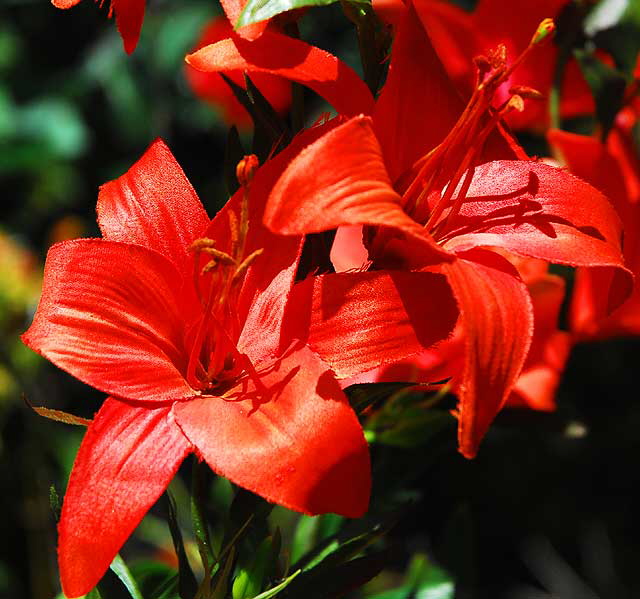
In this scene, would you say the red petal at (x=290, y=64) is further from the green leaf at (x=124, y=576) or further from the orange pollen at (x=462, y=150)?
the green leaf at (x=124, y=576)

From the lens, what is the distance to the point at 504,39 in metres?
1.12

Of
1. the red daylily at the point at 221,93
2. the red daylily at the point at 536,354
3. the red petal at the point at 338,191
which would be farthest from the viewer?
the red daylily at the point at 221,93

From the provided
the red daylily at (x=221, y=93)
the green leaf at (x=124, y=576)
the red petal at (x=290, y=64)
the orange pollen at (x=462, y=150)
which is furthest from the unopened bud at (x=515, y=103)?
the red daylily at (x=221, y=93)

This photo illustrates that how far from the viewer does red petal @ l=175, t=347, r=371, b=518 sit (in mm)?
556

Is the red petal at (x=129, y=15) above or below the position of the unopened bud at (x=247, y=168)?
above

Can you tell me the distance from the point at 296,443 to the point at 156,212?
223 millimetres

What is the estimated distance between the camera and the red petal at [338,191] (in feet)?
1.82

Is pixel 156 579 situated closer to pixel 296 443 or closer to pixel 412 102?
pixel 296 443

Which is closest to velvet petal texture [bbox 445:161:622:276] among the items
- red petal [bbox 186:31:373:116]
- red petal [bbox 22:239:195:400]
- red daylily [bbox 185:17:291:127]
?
red petal [bbox 186:31:373:116]

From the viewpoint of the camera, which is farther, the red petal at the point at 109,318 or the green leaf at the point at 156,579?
the green leaf at the point at 156,579

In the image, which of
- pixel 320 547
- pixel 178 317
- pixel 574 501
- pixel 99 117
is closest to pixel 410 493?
pixel 320 547

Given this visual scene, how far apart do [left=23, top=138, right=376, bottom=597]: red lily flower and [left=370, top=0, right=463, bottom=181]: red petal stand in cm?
8

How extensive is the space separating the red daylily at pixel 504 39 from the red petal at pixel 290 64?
0.43 m

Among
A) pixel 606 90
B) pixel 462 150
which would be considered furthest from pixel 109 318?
pixel 606 90
